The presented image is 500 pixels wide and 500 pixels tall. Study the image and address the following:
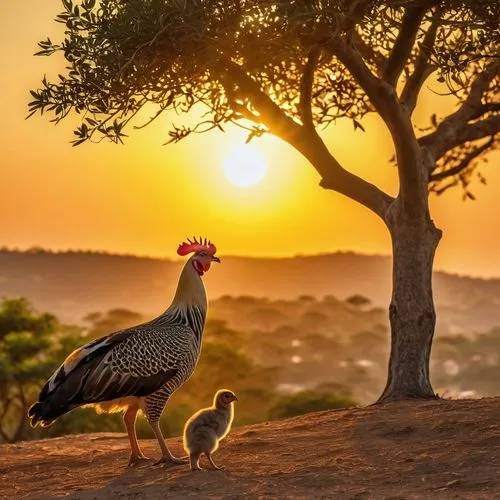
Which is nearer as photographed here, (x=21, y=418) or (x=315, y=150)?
(x=315, y=150)

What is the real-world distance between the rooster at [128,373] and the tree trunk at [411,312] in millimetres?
5681

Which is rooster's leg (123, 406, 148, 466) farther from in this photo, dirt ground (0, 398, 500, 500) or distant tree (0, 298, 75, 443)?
distant tree (0, 298, 75, 443)

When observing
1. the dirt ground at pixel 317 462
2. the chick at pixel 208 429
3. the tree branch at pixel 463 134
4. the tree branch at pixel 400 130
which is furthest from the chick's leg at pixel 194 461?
the tree branch at pixel 463 134

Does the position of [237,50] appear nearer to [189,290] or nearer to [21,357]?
[189,290]

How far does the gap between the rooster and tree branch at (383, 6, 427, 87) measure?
20.5 feet

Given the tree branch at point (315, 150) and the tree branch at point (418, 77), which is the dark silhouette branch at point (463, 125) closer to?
the tree branch at point (418, 77)

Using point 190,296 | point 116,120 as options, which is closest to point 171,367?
point 190,296

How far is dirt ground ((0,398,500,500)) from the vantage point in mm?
13391

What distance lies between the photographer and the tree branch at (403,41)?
18286mm

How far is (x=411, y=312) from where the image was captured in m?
20.2

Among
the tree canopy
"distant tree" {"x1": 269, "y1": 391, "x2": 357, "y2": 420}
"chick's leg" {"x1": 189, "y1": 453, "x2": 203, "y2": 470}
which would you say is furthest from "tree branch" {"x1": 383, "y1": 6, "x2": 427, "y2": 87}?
"distant tree" {"x1": 269, "y1": 391, "x2": 357, "y2": 420}

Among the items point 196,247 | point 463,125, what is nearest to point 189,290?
point 196,247

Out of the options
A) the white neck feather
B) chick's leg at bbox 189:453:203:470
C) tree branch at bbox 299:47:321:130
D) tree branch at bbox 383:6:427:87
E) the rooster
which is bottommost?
chick's leg at bbox 189:453:203:470

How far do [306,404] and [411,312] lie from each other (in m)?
22.5
